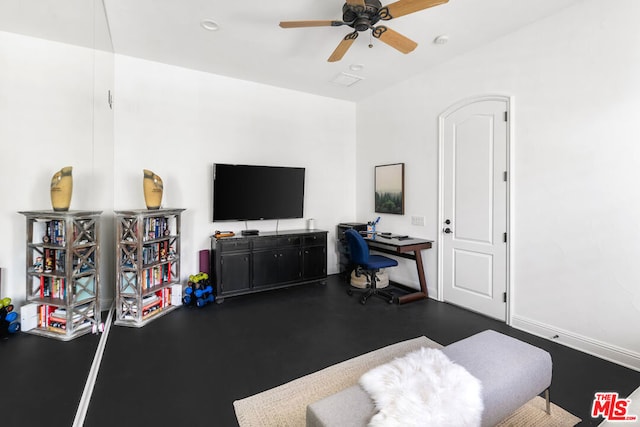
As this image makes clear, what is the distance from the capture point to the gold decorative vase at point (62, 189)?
59.1 inches

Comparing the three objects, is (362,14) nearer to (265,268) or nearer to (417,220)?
(417,220)

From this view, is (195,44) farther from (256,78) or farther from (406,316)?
(406,316)

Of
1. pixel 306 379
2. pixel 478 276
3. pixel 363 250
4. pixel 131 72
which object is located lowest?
pixel 306 379

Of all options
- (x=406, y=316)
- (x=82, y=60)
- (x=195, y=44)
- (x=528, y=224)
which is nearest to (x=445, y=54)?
(x=528, y=224)

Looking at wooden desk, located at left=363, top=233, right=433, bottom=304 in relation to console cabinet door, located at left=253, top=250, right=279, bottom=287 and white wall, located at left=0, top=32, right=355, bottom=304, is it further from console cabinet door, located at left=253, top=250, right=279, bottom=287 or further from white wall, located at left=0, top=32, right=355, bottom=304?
console cabinet door, located at left=253, top=250, right=279, bottom=287

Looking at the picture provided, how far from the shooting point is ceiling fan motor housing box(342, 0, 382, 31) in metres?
2.33

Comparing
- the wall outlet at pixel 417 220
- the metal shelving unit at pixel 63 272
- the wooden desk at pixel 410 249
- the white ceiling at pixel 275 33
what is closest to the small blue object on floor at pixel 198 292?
the metal shelving unit at pixel 63 272

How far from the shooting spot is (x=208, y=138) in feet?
13.5

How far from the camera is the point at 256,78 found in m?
4.28

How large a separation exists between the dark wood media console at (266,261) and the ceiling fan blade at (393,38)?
2628 millimetres

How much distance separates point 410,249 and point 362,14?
2.63 meters

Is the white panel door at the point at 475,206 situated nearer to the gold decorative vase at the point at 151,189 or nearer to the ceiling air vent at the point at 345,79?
the ceiling air vent at the point at 345,79

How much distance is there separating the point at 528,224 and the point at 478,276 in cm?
83

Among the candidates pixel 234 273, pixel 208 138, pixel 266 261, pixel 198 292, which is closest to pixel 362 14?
pixel 208 138
